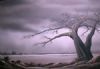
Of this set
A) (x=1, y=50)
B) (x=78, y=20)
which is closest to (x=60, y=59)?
(x=78, y=20)

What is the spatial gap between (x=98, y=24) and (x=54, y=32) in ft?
2.14

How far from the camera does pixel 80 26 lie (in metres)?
3.56

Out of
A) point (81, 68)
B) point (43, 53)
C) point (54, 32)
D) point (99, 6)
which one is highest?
point (99, 6)

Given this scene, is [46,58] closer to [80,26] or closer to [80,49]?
[80,49]

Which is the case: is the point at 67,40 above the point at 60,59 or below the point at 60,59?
above

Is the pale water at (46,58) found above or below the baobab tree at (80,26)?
below

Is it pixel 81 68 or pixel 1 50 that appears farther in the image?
pixel 1 50

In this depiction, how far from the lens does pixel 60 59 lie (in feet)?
11.6

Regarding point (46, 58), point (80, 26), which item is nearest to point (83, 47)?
point (80, 26)

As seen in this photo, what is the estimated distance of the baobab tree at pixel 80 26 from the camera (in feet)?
11.5

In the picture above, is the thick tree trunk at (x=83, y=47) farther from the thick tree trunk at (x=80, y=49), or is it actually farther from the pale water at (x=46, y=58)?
the pale water at (x=46, y=58)

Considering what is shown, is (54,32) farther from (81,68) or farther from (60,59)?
(81,68)

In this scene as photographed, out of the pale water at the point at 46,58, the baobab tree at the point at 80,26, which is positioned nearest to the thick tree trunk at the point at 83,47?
the baobab tree at the point at 80,26

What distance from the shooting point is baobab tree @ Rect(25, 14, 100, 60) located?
3512 millimetres
